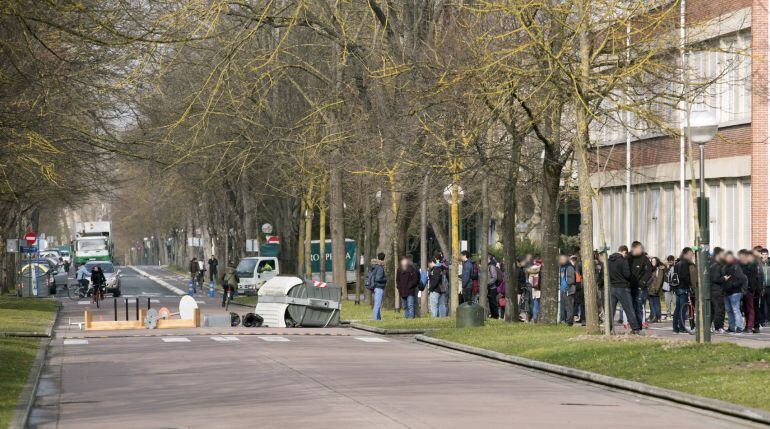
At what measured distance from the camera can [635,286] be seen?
2827 cm

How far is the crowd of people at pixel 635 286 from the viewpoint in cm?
2861

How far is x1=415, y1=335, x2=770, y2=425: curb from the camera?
50.6ft

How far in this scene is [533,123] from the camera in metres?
27.5

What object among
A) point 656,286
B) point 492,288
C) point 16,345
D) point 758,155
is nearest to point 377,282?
point 492,288

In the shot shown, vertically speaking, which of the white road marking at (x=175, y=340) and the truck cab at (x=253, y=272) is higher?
the truck cab at (x=253, y=272)

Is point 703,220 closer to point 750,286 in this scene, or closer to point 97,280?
point 750,286

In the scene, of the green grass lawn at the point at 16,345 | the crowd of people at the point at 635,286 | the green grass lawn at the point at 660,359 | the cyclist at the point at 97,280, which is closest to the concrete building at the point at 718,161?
the crowd of people at the point at 635,286

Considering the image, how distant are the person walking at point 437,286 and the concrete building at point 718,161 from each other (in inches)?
164

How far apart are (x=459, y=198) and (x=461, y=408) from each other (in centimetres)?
2268

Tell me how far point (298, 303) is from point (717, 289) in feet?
36.8

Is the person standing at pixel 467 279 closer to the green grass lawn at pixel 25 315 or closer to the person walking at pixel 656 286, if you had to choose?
the person walking at pixel 656 286

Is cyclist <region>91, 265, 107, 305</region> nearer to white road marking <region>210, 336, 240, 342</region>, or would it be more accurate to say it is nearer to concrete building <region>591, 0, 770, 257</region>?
concrete building <region>591, 0, 770, 257</region>

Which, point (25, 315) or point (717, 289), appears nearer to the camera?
Result: point (717, 289)

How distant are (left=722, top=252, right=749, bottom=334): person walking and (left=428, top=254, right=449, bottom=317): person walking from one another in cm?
829
